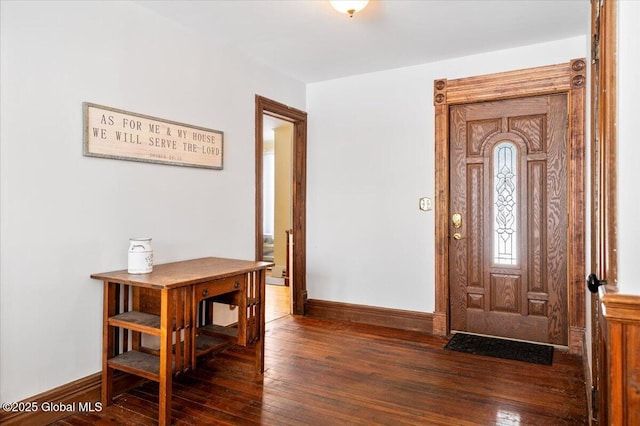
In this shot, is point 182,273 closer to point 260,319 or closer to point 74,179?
point 260,319

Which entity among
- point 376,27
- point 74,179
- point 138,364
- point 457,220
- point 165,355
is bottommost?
point 138,364

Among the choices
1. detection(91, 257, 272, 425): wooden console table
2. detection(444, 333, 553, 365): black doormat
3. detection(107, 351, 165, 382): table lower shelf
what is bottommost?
detection(444, 333, 553, 365): black doormat

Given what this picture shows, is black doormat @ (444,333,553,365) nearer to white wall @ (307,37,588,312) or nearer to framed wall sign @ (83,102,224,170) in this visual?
white wall @ (307,37,588,312)

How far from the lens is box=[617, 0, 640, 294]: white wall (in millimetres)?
1170

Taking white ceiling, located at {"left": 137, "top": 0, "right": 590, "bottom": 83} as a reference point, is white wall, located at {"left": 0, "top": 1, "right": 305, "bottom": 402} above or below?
below

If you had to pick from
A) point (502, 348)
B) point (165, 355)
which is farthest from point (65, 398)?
point (502, 348)

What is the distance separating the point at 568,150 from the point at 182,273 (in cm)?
306

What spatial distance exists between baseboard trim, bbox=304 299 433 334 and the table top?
1.66 m

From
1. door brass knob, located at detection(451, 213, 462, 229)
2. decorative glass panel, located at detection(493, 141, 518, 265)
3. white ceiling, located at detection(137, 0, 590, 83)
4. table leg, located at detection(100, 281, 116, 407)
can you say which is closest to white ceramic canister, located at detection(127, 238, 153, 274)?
table leg, located at detection(100, 281, 116, 407)

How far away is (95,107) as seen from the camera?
2.44 metres

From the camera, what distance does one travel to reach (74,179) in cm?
234

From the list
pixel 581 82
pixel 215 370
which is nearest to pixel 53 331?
pixel 215 370

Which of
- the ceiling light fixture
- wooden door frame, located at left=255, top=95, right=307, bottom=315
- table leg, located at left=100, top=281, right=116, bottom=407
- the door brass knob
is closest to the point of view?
table leg, located at left=100, top=281, right=116, bottom=407

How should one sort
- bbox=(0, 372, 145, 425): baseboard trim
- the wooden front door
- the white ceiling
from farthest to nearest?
the wooden front door
the white ceiling
bbox=(0, 372, 145, 425): baseboard trim
